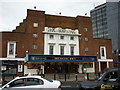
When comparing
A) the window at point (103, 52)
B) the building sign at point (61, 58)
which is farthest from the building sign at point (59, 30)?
the window at point (103, 52)

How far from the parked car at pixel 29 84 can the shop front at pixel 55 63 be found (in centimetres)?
2507

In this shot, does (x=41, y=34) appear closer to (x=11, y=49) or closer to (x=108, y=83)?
(x=11, y=49)

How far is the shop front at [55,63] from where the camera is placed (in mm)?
33778

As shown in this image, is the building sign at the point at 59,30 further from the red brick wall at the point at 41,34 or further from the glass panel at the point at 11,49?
the glass panel at the point at 11,49

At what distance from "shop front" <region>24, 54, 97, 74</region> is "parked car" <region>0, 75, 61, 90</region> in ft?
82.2

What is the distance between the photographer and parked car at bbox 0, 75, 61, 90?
7.68 meters

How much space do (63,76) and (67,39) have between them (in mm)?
15163

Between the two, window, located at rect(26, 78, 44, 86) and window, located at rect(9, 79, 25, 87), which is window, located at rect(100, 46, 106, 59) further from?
window, located at rect(9, 79, 25, 87)

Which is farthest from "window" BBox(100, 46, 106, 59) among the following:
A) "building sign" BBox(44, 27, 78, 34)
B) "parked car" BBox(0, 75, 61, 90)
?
"parked car" BBox(0, 75, 61, 90)

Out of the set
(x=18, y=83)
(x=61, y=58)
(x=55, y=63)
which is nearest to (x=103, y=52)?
(x=61, y=58)

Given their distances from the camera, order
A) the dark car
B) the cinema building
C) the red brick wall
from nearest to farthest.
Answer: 1. the dark car
2. the cinema building
3. the red brick wall

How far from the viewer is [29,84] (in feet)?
25.8

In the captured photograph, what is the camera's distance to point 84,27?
42469 millimetres

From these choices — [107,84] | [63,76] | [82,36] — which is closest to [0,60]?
[63,76]
